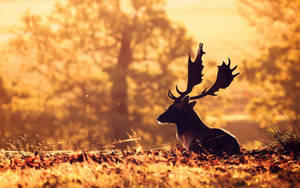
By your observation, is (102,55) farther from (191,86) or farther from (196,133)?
(196,133)

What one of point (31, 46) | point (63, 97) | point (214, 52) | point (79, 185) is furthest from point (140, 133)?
point (214, 52)

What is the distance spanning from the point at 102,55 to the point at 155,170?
2563 cm

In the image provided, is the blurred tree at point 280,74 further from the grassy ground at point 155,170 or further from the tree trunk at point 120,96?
the grassy ground at point 155,170

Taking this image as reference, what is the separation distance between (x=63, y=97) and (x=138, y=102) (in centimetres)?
543

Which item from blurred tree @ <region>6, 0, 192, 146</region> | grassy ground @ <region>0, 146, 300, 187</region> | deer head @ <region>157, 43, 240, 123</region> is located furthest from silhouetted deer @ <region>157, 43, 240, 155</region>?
blurred tree @ <region>6, 0, 192, 146</region>

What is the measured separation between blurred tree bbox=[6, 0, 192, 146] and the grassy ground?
20617 millimetres

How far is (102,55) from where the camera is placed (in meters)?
33.2

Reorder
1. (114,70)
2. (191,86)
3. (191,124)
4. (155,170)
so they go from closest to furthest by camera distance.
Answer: (155,170) < (191,124) < (191,86) < (114,70)

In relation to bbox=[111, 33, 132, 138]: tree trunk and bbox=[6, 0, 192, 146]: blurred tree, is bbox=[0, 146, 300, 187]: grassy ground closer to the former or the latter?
bbox=[111, 33, 132, 138]: tree trunk

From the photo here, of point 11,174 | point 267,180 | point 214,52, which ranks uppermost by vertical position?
point 214,52

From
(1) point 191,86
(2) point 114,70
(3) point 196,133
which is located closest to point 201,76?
(1) point 191,86

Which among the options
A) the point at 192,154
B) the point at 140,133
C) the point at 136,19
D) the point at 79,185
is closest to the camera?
the point at 79,185

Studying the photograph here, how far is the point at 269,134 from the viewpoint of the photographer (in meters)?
9.90

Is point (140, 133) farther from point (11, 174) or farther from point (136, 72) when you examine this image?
point (11, 174)
